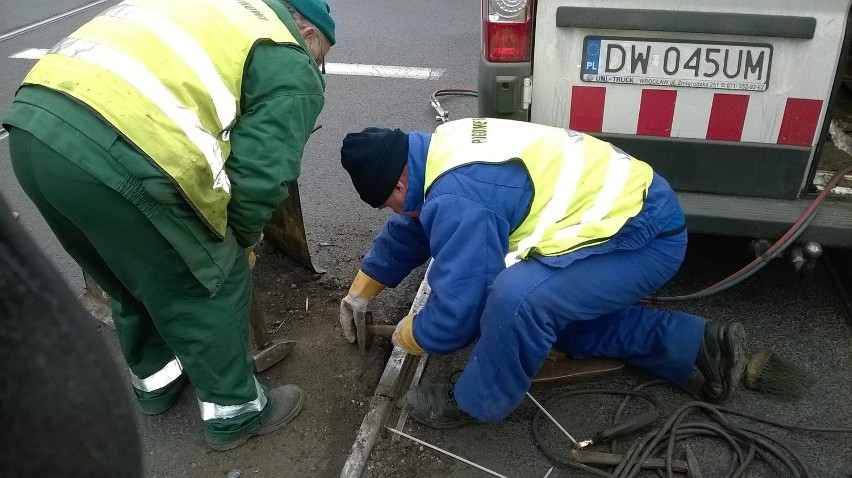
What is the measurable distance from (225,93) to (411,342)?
3.17ft

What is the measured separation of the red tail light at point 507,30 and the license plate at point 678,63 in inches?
8.6

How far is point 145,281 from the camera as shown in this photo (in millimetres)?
2127

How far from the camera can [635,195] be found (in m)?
2.27

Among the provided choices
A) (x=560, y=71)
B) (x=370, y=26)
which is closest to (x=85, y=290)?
(x=560, y=71)

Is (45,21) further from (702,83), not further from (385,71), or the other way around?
(702,83)

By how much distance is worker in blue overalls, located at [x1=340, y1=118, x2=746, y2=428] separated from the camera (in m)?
2.18

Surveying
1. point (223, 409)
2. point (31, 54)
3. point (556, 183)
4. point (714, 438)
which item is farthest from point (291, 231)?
point (31, 54)

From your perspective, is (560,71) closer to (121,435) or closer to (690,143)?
(690,143)

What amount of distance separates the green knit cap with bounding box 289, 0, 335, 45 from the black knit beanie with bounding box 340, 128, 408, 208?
1.42 ft

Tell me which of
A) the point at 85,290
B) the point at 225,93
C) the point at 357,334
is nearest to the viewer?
the point at 225,93

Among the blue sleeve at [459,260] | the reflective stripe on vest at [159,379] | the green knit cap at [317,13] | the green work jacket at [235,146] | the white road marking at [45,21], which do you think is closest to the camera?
the green work jacket at [235,146]

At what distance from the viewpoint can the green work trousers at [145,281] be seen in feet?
6.27

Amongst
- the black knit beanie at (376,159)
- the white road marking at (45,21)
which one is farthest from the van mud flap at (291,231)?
the white road marking at (45,21)

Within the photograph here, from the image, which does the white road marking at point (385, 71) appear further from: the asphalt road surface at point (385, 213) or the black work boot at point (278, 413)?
Result: the black work boot at point (278, 413)
